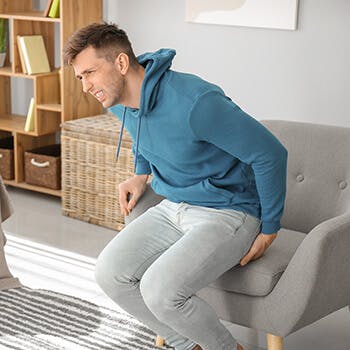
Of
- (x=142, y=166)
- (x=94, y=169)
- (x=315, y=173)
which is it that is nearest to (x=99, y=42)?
(x=142, y=166)

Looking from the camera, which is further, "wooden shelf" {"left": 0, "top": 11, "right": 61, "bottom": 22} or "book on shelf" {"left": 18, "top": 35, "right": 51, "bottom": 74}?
"book on shelf" {"left": 18, "top": 35, "right": 51, "bottom": 74}

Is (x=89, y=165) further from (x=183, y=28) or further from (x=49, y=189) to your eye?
(x=183, y=28)

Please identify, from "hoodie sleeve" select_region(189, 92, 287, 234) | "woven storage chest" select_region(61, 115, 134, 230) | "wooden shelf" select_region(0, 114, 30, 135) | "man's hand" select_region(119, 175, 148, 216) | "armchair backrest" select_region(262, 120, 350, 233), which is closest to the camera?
"hoodie sleeve" select_region(189, 92, 287, 234)

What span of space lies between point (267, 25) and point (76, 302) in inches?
59.9

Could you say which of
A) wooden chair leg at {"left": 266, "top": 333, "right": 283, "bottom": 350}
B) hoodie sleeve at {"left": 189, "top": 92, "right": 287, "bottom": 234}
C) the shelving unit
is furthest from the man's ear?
the shelving unit

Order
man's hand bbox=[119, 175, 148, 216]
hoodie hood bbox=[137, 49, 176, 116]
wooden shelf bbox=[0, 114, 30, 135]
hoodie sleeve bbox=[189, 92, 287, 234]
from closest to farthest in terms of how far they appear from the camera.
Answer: hoodie sleeve bbox=[189, 92, 287, 234], hoodie hood bbox=[137, 49, 176, 116], man's hand bbox=[119, 175, 148, 216], wooden shelf bbox=[0, 114, 30, 135]

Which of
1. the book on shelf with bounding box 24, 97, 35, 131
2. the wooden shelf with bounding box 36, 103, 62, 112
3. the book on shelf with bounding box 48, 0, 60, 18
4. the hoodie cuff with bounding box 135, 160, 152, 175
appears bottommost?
the book on shelf with bounding box 24, 97, 35, 131

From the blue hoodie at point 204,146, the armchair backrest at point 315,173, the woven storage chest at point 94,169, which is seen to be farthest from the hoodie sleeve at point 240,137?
the woven storage chest at point 94,169

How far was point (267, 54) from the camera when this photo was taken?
3.70m

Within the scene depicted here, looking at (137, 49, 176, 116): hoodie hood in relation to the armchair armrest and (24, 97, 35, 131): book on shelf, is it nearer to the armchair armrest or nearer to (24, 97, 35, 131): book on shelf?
the armchair armrest

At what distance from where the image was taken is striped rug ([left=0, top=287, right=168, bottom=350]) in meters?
2.64

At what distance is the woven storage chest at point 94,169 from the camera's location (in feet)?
12.4

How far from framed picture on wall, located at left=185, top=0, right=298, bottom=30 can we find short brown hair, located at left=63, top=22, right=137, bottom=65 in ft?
4.67

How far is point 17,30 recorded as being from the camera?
4.19m
